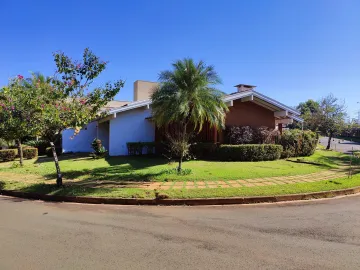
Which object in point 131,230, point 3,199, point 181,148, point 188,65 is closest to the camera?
point 131,230

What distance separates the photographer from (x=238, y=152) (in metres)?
14.8

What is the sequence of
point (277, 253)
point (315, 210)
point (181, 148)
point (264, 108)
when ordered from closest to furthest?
1. point (277, 253)
2. point (315, 210)
3. point (181, 148)
4. point (264, 108)

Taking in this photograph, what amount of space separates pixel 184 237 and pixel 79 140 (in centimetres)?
1936

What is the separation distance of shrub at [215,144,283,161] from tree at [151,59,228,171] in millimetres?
2666

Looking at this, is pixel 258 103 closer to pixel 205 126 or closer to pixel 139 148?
pixel 205 126

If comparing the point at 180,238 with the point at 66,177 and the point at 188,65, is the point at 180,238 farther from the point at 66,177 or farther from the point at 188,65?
the point at 188,65

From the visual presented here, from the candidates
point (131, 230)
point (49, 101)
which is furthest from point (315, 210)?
point (49, 101)

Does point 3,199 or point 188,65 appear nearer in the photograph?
point 3,199

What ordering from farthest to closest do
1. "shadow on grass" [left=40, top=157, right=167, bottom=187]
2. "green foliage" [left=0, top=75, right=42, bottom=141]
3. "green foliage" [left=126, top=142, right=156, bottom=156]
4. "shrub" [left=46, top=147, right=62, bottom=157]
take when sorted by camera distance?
"shrub" [left=46, top=147, right=62, bottom=157], "green foliage" [left=126, top=142, right=156, bottom=156], "shadow on grass" [left=40, top=157, right=167, bottom=187], "green foliage" [left=0, top=75, right=42, bottom=141]

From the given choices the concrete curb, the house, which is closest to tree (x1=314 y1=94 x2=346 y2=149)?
the house

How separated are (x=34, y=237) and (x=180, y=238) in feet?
8.59

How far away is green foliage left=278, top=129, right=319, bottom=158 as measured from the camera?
54.1ft

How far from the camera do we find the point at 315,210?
6.47 meters

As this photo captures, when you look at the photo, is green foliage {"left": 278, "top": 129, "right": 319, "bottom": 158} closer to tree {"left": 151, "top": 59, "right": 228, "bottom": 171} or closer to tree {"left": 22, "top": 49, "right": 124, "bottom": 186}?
tree {"left": 151, "top": 59, "right": 228, "bottom": 171}
